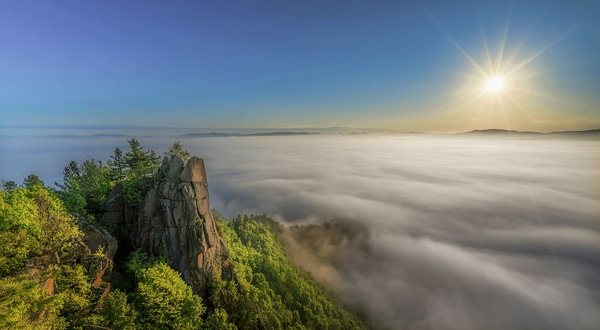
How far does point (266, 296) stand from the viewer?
1758 inches

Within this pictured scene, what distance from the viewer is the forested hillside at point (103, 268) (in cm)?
1758

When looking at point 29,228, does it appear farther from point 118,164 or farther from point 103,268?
point 118,164

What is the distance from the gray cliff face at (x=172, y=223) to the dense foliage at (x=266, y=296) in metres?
4.34

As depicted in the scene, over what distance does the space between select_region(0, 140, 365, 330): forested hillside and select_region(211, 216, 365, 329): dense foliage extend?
0.24 m

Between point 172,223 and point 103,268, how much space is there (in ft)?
28.1

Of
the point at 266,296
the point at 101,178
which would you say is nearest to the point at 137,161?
the point at 101,178

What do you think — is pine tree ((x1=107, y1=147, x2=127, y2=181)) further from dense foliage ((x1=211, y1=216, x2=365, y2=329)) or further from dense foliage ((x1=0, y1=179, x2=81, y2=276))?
dense foliage ((x1=211, y1=216, x2=365, y2=329))

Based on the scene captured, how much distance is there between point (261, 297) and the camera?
43.5 meters

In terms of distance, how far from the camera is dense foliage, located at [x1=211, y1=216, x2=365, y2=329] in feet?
108

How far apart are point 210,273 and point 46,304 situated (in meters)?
17.3

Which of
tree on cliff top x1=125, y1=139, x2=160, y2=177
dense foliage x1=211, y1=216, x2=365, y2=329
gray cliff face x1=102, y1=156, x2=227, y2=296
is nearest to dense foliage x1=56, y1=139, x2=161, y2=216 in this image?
tree on cliff top x1=125, y1=139, x2=160, y2=177

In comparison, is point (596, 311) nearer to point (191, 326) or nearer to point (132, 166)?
point (191, 326)

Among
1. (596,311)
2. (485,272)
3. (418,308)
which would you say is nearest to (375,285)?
(418,308)

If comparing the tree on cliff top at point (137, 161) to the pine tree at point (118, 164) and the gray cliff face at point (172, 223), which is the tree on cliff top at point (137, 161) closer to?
the pine tree at point (118, 164)
